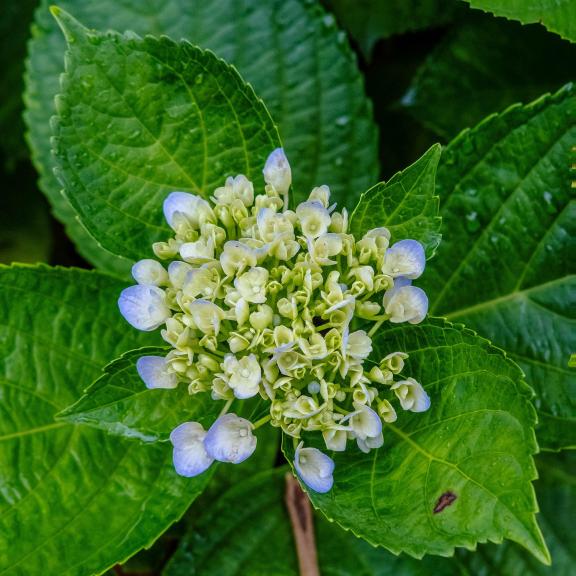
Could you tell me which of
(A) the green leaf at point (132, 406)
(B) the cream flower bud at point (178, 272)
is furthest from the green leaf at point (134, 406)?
(B) the cream flower bud at point (178, 272)

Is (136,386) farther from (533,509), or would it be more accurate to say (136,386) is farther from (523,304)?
(523,304)

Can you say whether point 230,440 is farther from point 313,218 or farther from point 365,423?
point 313,218

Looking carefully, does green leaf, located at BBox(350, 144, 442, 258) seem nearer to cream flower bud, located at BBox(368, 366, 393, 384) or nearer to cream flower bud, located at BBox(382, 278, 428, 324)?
cream flower bud, located at BBox(382, 278, 428, 324)

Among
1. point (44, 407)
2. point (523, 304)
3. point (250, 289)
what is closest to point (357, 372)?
point (250, 289)

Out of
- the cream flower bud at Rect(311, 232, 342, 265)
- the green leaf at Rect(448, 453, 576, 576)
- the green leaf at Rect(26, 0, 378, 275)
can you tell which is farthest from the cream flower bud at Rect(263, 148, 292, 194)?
the green leaf at Rect(448, 453, 576, 576)

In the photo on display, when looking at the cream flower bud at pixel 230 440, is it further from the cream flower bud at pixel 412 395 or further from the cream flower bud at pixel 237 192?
the cream flower bud at pixel 237 192
